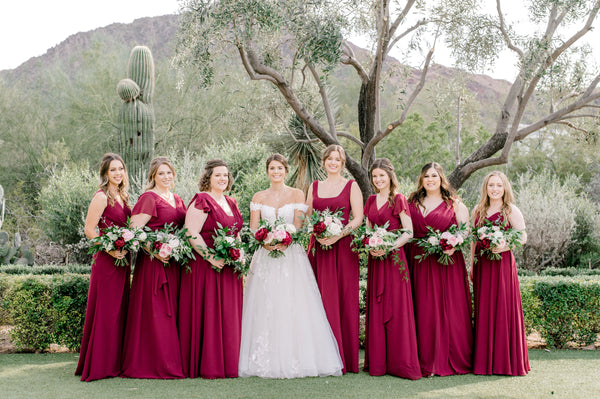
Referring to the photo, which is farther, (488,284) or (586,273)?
(586,273)

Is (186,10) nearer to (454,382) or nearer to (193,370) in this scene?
(193,370)

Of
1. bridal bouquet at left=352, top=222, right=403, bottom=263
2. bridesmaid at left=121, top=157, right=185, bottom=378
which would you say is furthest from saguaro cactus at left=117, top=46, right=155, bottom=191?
bridal bouquet at left=352, top=222, right=403, bottom=263

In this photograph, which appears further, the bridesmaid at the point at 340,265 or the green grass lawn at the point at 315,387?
the bridesmaid at the point at 340,265

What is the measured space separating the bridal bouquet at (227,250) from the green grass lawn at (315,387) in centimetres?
125

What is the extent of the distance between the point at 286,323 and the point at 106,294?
2.02 metres

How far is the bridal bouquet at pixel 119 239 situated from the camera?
5.64 m

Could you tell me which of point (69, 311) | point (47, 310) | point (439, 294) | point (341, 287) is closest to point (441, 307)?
point (439, 294)

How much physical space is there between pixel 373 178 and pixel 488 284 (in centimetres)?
181

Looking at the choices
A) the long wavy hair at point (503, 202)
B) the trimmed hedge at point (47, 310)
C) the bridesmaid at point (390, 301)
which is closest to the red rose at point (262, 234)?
the bridesmaid at point (390, 301)

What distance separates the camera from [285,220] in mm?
6246

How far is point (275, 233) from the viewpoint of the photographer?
5.83 meters

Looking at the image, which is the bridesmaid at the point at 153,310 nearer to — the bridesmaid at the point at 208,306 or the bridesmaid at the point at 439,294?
the bridesmaid at the point at 208,306

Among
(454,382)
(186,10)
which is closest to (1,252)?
(186,10)

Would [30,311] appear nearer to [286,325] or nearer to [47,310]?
[47,310]
